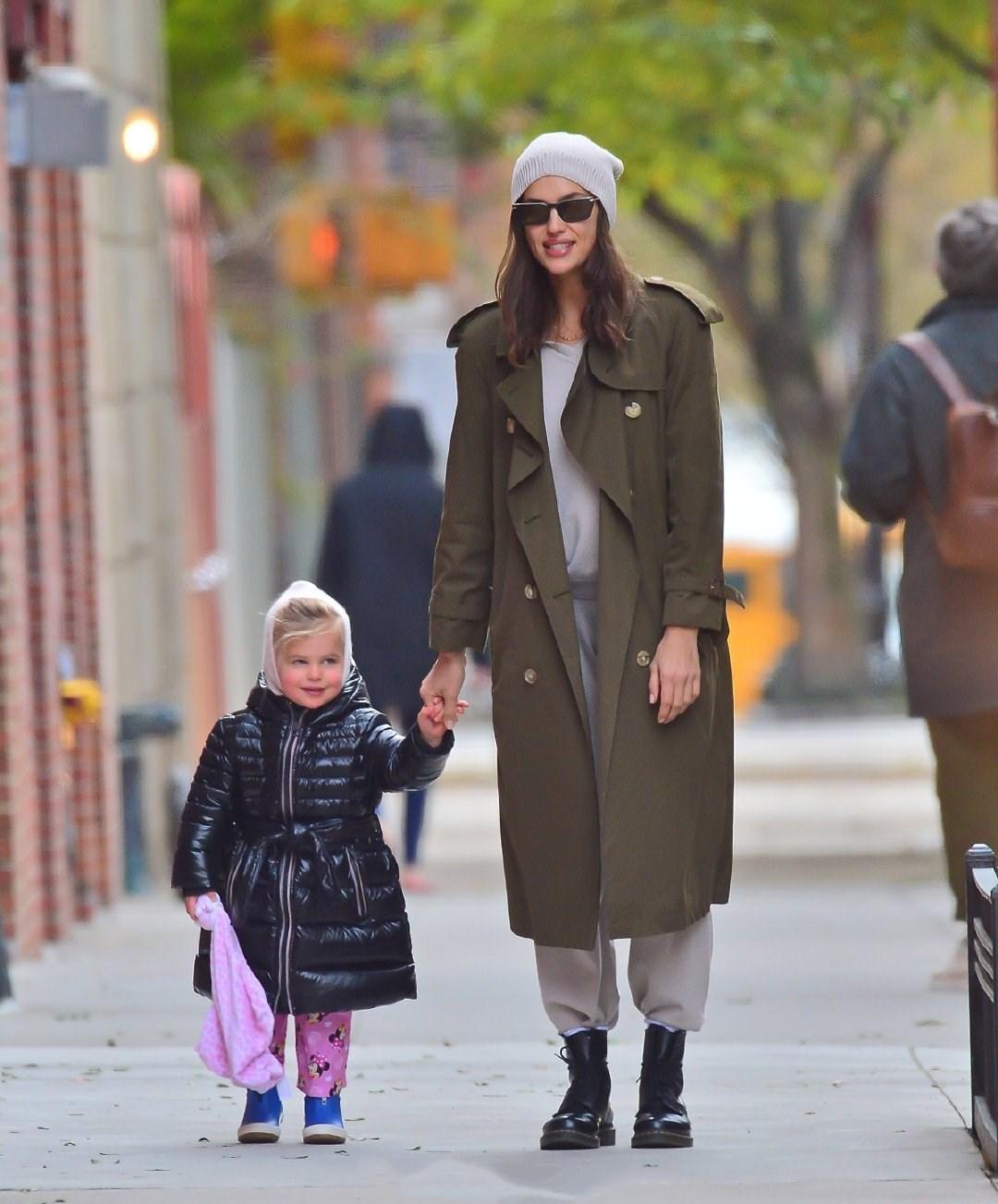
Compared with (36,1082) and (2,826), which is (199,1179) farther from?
(2,826)

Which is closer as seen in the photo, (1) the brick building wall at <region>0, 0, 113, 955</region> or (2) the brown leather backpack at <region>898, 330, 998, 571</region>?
(2) the brown leather backpack at <region>898, 330, 998, 571</region>

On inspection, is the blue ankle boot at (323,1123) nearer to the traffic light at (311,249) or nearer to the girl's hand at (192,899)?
the girl's hand at (192,899)

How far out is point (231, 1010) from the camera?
498 cm

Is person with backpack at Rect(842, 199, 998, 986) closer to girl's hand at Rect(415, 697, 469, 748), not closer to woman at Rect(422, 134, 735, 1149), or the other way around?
woman at Rect(422, 134, 735, 1149)

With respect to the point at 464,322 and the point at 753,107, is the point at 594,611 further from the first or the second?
the point at 753,107

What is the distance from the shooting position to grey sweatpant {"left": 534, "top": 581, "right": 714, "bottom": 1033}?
5059mm

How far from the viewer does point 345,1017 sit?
5195 millimetres

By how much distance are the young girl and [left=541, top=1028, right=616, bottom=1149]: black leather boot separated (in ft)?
1.08

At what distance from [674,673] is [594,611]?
0.20m

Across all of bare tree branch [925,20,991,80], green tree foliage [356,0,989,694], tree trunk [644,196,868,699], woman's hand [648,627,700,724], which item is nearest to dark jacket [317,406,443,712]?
green tree foliage [356,0,989,694]

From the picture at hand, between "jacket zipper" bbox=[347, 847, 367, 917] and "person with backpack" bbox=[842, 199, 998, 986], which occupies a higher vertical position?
"person with backpack" bbox=[842, 199, 998, 986]

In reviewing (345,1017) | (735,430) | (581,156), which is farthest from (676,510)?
(735,430)

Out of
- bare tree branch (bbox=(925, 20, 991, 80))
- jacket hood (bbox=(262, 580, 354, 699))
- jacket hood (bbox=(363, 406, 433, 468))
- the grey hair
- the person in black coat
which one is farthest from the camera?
bare tree branch (bbox=(925, 20, 991, 80))

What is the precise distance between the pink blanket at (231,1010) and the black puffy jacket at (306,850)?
5cm
